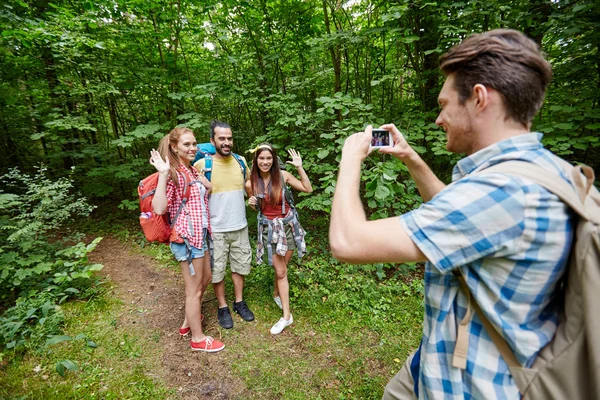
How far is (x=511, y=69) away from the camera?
90 centimetres

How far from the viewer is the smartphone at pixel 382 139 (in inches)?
61.2

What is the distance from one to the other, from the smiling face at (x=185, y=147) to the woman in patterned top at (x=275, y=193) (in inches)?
31.4

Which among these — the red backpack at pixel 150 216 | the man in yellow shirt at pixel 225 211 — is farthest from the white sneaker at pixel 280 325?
the red backpack at pixel 150 216

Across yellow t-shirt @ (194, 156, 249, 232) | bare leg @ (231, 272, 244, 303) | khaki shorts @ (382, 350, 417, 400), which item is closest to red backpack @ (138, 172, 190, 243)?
yellow t-shirt @ (194, 156, 249, 232)

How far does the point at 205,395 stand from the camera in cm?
273

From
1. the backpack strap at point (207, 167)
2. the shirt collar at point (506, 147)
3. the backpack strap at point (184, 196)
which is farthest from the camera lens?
the backpack strap at point (207, 167)

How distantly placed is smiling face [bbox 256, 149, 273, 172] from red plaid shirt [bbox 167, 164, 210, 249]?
2.50 ft

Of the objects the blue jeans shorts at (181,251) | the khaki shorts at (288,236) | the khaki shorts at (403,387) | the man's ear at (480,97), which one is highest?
the man's ear at (480,97)

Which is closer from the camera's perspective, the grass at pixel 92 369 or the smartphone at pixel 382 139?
the smartphone at pixel 382 139

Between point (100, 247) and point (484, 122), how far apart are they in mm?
7161

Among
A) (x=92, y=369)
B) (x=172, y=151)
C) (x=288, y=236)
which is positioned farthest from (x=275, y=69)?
(x=92, y=369)

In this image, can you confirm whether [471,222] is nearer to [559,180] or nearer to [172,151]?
[559,180]

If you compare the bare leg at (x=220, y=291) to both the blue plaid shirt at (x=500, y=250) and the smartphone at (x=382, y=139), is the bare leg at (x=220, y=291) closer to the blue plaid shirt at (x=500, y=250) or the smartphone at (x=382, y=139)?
the smartphone at (x=382, y=139)

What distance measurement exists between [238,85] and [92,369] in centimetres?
491
